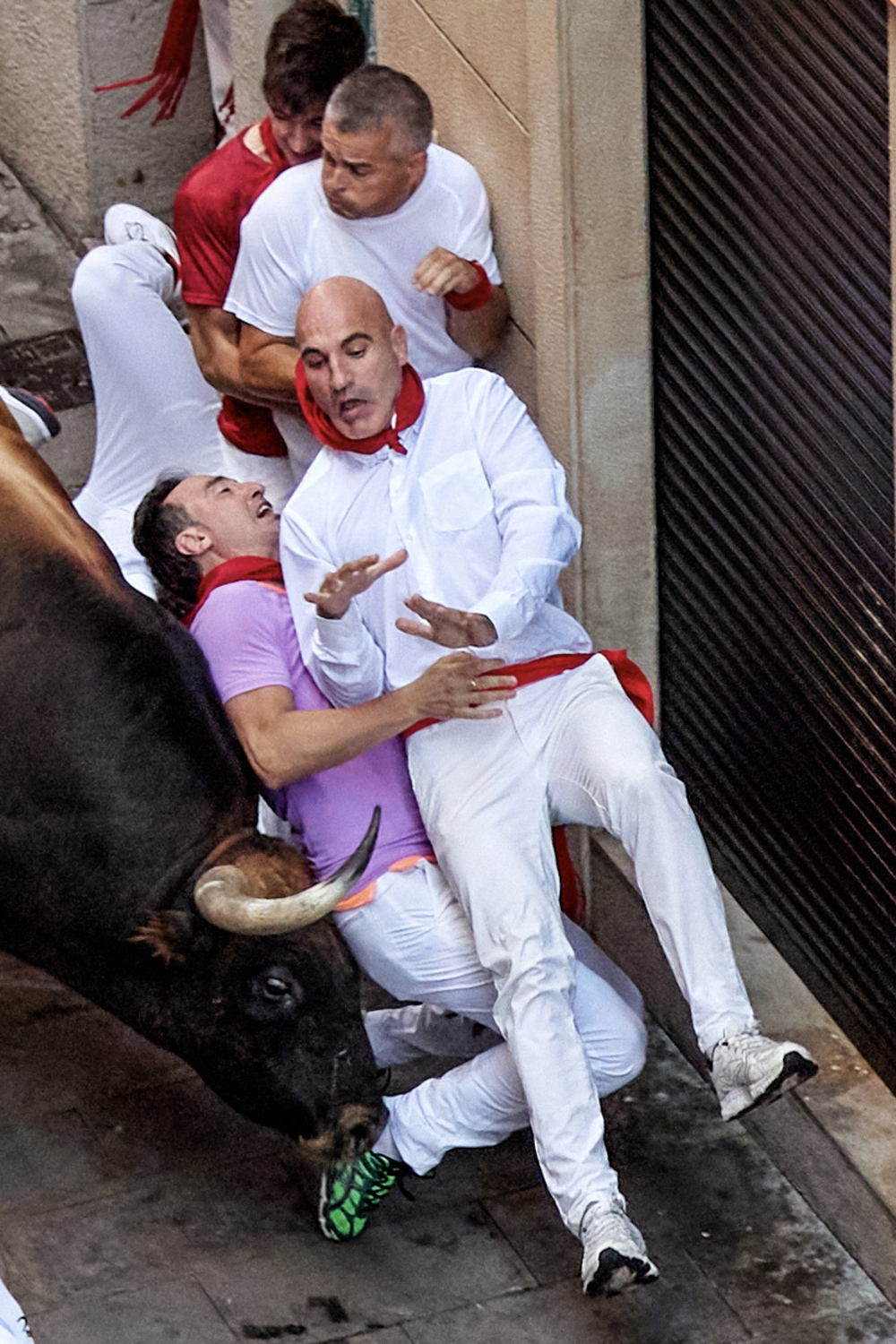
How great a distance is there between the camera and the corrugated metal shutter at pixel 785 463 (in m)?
5.31

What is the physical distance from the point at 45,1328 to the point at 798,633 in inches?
102

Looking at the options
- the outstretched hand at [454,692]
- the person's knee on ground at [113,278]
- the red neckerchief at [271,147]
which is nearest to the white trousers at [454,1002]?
the outstretched hand at [454,692]

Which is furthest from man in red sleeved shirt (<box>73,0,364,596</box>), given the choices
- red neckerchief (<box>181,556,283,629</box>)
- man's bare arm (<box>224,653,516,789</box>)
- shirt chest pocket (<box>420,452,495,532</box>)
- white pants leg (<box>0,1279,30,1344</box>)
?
white pants leg (<box>0,1279,30,1344</box>)

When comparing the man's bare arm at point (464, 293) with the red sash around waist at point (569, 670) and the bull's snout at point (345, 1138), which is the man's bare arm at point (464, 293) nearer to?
the red sash around waist at point (569, 670)

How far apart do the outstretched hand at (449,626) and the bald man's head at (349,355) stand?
576 mm

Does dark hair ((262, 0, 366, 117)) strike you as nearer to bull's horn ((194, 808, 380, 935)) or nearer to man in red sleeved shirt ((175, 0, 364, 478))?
man in red sleeved shirt ((175, 0, 364, 478))

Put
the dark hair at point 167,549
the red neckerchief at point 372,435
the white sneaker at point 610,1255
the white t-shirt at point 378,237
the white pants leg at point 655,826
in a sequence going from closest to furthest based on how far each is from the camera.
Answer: the white sneaker at point 610,1255 → the white pants leg at point 655,826 → the red neckerchief at point 372,435 → the dark hair at point 167,549 → the white t-shirt at point 378,237

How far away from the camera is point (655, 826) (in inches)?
207

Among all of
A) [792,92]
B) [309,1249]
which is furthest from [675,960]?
[792,92]

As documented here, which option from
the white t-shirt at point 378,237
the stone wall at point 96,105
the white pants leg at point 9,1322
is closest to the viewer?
the white pants leg at point 9,1322

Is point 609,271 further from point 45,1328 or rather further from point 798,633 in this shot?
point 45,1328

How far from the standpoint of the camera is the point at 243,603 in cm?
568

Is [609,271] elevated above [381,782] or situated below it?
above

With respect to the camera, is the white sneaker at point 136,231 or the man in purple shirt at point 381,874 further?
the white sneaker at point 136,231
